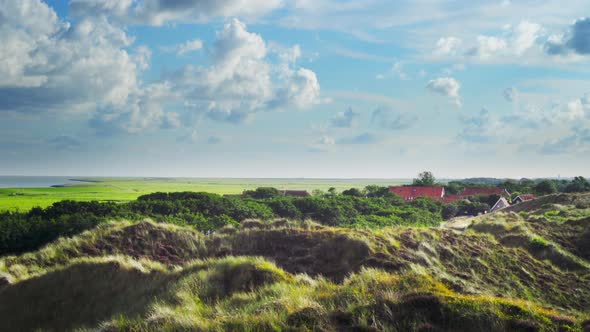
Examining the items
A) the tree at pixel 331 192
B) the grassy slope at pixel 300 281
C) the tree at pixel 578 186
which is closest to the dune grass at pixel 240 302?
the grassy slope at pixel 300 281

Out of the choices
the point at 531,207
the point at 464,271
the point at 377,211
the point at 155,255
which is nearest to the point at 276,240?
the point at 155,255

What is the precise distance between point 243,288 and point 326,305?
2631 millimetres

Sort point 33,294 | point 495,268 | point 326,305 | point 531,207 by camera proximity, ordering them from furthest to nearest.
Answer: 1. point 531,207
2. point 495,268
3. point 33,294
4. point 326,305

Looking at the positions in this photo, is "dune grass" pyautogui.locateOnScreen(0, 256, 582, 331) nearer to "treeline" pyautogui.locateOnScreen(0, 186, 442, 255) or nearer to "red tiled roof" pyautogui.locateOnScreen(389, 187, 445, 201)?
"treeline" pyautogui.locateOnScreen(0, 186, 442, 255)

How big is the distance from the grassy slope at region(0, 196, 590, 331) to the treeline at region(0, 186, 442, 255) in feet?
18.5

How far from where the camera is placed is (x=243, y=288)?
8.27m

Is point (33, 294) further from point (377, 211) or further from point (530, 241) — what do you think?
point (377, 211)

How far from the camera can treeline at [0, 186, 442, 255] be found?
59.2ft

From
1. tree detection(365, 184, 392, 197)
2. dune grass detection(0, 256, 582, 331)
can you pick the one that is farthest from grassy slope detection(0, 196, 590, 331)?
tree detection(365, 184, 392, 197)

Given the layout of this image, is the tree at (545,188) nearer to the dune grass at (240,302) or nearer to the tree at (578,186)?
the tree at (578,186)

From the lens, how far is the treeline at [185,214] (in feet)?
59.2

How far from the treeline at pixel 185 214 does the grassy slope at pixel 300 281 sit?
5.64m

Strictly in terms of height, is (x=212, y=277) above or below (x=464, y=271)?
above

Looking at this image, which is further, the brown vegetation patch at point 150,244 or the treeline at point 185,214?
the treeline at point 185,214
